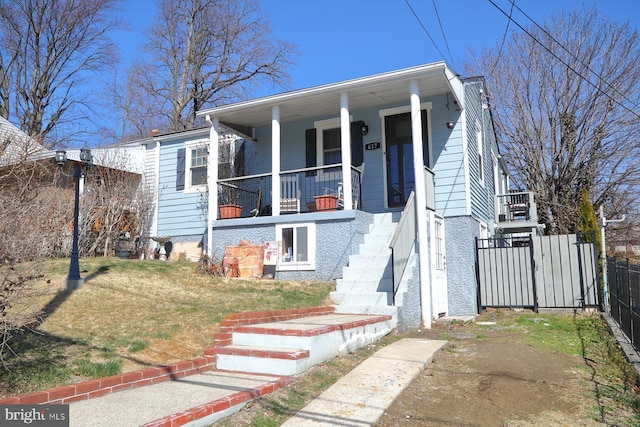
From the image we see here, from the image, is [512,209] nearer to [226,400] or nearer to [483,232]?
[483,232]

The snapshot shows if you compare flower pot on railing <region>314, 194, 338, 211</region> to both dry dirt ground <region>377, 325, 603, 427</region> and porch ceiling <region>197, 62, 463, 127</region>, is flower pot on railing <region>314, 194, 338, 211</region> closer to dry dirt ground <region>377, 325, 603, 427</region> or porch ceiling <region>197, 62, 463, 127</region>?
porch ceiling <region>197, 62, 463, 127</region>

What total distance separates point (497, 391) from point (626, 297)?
12.8 feet

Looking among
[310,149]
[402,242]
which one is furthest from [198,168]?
[402,242]

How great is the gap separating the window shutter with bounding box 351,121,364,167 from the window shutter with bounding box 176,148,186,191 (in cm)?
497

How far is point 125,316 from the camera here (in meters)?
6.14

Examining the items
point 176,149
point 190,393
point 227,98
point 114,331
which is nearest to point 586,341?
point 190,393

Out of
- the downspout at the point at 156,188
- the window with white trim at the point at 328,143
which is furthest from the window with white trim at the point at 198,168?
the window with white trim at the point at 328,143

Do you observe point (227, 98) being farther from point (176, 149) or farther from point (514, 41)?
point (514, 41)

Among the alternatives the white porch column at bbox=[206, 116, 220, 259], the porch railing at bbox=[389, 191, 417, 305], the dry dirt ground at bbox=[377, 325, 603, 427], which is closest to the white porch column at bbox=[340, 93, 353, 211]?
the porch railing at bbox=[389, 191, 417, 305]

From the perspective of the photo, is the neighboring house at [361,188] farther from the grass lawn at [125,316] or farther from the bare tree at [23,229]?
the bare tree at [23,229]

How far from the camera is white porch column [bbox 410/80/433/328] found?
860cm

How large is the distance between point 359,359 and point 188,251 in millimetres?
8161

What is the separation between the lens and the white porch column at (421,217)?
8.60 m

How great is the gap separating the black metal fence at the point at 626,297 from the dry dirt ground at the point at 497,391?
3.39 ft
